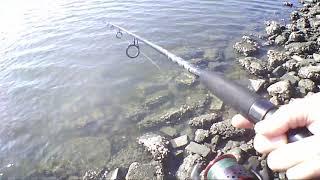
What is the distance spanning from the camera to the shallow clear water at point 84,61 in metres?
8.25

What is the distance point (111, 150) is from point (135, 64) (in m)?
4.56

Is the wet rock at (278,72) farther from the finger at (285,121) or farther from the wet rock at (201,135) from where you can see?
the finger at (285,121)

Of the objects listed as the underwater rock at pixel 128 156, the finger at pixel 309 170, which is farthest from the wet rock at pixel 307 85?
the finger at pixel 309 170

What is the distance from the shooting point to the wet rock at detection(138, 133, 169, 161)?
6944 millimetres

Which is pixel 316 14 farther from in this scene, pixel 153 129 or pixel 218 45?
pixel 153 129

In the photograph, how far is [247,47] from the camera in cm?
1214

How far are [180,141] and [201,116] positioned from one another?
3.58ft

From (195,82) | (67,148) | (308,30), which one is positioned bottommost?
(67,148)

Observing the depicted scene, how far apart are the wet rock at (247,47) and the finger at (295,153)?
10.5 meters

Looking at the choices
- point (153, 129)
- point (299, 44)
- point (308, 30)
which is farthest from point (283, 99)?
point (308, 30)

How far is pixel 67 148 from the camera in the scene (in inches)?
309

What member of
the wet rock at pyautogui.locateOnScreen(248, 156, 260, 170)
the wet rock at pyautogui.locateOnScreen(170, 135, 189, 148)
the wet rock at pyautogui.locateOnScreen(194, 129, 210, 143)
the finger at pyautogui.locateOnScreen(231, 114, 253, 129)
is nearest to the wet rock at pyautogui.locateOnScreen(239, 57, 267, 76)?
the wet rock at pyautogui.locateOnScreen(194, 129, 210, 143)

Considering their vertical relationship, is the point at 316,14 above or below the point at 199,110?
above

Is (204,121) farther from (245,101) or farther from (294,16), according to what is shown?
(294,16)
